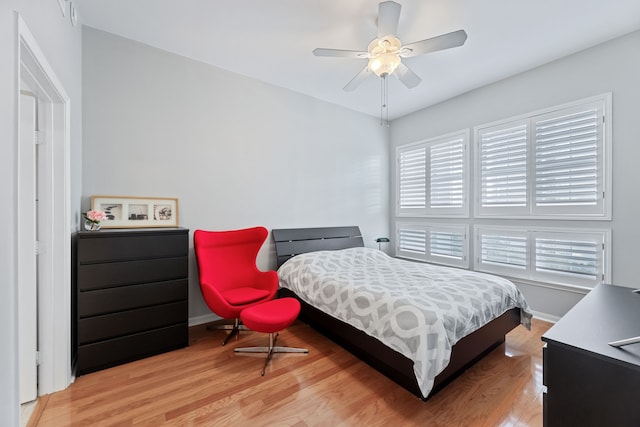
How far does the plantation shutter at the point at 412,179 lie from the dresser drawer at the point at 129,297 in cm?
355

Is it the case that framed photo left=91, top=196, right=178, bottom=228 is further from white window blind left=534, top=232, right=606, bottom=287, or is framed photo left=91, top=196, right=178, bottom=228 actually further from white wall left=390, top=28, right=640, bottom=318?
white window blind left=534, top=232, right=606, bottom=287

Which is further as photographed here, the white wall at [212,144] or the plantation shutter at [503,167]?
the plantation shutter at [503,167]

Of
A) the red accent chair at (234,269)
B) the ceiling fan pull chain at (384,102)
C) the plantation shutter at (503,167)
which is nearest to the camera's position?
the red accent chair at (234,269)

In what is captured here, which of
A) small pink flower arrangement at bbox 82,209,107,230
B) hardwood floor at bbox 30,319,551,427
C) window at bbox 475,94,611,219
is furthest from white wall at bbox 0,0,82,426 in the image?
window at bbox 475,94,611,219

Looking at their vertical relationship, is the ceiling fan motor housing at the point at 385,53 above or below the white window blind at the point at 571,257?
above

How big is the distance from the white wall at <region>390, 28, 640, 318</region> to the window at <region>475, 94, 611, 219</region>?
9cm

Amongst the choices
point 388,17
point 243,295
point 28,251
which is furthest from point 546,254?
point 28,251

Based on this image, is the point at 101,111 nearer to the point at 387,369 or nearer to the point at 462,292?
the point at 387,369

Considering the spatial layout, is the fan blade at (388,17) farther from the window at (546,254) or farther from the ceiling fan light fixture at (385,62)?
the window at (546,254)

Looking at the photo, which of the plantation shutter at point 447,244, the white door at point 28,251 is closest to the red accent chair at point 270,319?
the white door at point 28,251

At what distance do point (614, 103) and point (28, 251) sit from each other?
5.03 metres

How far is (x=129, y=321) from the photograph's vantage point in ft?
7.33

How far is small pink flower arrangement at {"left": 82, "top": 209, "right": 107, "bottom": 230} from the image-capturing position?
7.36 ft

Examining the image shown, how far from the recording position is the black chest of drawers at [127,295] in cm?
208
